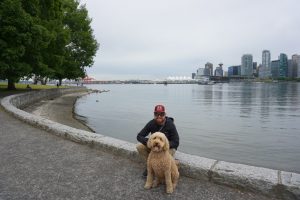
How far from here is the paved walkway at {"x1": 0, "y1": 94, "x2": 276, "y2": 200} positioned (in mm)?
5727

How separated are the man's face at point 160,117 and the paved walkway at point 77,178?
4.01 ft

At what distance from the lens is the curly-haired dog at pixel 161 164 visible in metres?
5.75

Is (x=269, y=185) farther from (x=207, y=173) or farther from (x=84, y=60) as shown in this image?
(x=84, y=60)

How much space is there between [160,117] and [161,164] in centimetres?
107

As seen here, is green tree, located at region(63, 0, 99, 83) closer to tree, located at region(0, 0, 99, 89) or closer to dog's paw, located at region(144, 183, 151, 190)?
tree, located at region(0, 0, 99, 89)

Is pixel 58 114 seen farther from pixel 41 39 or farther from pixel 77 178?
pixel 77 178

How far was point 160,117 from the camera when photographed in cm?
653

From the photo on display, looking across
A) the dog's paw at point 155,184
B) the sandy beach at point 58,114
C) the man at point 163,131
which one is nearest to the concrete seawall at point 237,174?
the man at point 163,131

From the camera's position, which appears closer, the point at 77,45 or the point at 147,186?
the point at 147,186

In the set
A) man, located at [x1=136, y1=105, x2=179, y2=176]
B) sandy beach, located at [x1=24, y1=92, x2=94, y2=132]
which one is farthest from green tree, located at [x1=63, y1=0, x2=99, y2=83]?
man, located at [x1=136, y1=105, x2=179, y2=176]

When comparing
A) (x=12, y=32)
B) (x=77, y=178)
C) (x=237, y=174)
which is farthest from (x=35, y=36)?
(x=237, y=174)

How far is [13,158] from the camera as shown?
8.15m

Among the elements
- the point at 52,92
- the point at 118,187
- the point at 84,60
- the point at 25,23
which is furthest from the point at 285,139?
the point at 84,60

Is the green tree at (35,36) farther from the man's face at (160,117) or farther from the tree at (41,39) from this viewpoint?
the man's face at (160,117)
